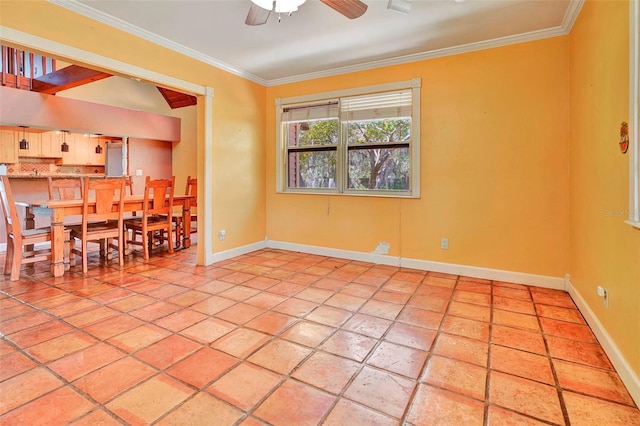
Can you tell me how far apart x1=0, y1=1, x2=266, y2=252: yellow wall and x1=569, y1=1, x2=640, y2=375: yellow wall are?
3762 millimetres

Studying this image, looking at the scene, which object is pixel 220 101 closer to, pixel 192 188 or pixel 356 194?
pixel 192 188

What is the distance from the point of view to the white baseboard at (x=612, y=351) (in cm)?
157

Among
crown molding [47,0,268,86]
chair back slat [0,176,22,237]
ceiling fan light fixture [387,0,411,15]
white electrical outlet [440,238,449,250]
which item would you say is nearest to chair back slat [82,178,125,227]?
chair back slat [0,176,22,237]

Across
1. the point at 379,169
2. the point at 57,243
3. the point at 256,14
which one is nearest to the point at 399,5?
the point at 256,14

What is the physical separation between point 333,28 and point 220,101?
70.7 inches

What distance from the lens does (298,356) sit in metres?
1.95

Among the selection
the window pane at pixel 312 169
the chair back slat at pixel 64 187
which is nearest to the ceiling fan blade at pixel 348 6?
the window pane at pixel 312 169

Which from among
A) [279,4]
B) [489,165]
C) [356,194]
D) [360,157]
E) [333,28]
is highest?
→ [333,28]

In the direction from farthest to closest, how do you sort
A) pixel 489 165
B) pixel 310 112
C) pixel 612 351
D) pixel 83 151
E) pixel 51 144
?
pixel 83 151
pixel 51 144
pixel 310 112
pixel 489 165
pixel 612 351

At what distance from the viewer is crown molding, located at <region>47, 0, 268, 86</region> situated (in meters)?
2.68

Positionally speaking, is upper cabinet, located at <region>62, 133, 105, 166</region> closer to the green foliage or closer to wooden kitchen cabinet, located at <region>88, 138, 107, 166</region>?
wooden kitchen cabinet, located at <region>88, 138, 107, 166</region>

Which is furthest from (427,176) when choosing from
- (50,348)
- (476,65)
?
(50,348)

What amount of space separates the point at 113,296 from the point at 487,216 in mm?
3853

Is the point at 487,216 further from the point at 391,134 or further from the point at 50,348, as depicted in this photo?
the point at 50,348
